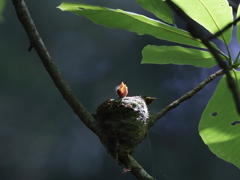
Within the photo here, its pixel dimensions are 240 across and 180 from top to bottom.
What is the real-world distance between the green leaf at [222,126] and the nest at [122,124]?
0.84ft

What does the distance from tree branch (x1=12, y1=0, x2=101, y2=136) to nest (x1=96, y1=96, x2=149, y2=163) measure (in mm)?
90

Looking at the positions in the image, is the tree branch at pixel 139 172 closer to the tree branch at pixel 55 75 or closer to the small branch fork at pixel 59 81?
the small branch fork at pixel 59 81

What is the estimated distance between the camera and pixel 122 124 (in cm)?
114

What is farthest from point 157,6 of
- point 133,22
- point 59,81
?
point 59,81

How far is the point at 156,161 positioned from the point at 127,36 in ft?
5.18

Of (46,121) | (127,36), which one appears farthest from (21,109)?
(127,36)

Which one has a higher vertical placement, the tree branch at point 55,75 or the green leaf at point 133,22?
the green leaf at point 133,22

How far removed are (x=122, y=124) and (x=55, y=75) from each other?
34 centimetres

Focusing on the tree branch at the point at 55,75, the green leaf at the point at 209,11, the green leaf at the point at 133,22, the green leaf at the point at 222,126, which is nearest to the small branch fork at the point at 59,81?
the tree branch at the point at 55,75

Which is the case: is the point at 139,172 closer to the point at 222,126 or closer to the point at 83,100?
the point at 222,126

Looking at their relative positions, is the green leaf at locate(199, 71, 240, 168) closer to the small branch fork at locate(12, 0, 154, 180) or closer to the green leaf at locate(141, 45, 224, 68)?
the green leaf at locate(141, 45, 224, 68)

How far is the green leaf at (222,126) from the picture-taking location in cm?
109

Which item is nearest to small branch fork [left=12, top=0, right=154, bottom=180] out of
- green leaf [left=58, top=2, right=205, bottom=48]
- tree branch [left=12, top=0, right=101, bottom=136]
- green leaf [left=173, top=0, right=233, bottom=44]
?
tree branch [left=12, top=0, right=101, bottom=136]

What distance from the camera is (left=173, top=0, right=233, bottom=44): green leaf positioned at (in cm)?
92
